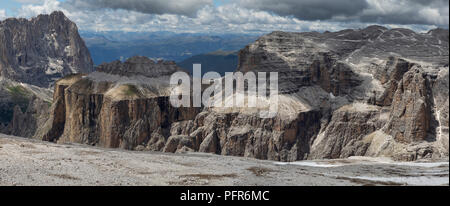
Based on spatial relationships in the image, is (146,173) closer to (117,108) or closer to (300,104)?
(300,104)

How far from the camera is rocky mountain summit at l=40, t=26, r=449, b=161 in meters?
80.9

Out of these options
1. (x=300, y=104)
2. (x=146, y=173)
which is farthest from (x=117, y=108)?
(x=146, y=173)

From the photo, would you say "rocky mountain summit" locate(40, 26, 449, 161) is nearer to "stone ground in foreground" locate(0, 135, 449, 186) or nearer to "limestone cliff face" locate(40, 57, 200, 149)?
"limestone cliff face" locate(40, 57, 200, 149)

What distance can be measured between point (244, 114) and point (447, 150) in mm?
45454

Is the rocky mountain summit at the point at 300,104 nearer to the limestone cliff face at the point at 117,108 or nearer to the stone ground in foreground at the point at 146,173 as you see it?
the limestone cliff face at the point at 117,108

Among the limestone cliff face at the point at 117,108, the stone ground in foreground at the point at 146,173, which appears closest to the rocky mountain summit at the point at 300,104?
the limestone cliff face at the point at 117,108

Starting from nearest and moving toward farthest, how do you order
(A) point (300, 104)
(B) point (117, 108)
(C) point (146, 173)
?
(C) point (146, 173) < (A) point (300, 104) < (B) point (117, 108)

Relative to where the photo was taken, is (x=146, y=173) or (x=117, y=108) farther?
(x=117, y=108)

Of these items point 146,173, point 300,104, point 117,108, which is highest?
point 146,173

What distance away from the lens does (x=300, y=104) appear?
104m

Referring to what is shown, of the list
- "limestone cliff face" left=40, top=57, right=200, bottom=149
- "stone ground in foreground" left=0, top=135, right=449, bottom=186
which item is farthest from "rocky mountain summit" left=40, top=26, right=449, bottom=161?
"stone ground in foreground" left=0, top=135, right=449, bottom=186
